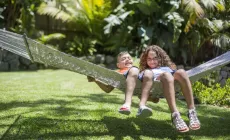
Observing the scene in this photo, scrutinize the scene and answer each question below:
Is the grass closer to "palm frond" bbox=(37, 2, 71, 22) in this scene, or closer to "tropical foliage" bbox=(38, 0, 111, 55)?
"tropical foliage" bbox=(38, 0, 111, 55)

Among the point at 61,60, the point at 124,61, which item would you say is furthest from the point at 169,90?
the point at 61,60

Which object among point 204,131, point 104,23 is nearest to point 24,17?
point 104,23

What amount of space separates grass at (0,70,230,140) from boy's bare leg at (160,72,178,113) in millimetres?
307

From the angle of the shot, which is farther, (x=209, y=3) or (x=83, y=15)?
(x=83, y=15)

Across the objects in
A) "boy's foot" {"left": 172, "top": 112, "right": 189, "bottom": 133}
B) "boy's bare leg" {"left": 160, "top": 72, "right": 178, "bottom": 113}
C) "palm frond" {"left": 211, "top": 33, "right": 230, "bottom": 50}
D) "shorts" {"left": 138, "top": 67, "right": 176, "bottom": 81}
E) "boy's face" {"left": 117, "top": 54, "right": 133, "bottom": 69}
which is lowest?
"boy's foot" {"left": 172, "top": 112, "right": 189, "bottom": 133}

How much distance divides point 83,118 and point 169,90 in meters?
1.00

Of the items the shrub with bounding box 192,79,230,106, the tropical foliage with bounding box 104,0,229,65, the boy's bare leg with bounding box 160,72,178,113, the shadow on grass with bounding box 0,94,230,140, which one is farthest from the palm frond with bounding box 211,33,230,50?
the boy's bare leg with bounding box 160,72,178,113

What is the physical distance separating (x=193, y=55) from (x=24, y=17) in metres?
4.06

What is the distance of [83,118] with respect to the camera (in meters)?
3.20

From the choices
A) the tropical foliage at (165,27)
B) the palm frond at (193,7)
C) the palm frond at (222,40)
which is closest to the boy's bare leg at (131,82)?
the palm frond at (193,7)

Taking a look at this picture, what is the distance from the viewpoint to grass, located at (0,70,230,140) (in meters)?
2.72

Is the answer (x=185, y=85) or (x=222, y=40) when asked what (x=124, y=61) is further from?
(x=222, y=40)

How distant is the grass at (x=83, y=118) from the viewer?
2.72 metres

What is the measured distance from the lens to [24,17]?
7.63m
